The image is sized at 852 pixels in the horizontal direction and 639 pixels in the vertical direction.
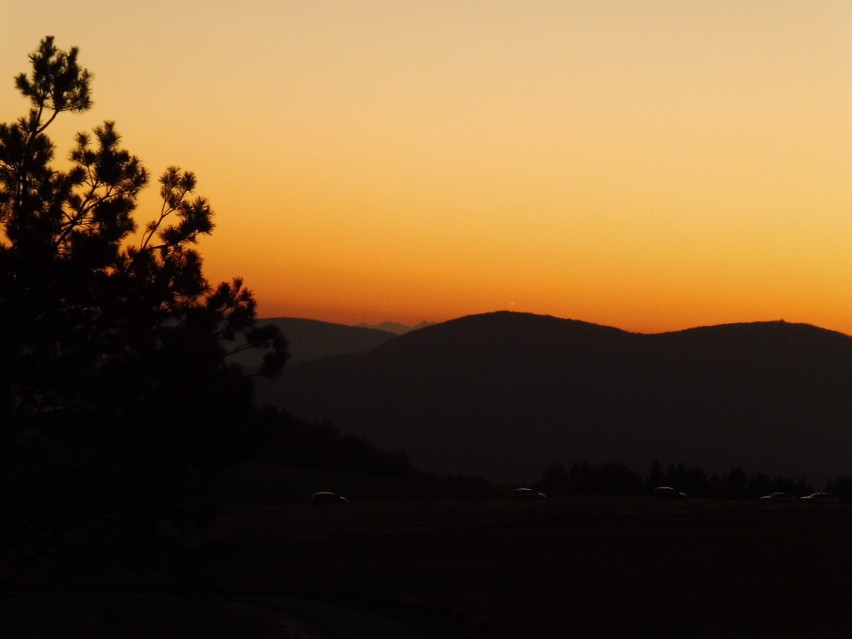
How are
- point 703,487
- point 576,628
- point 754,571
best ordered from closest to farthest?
1. point 576,628
2. point 754,571
3. point 703,487

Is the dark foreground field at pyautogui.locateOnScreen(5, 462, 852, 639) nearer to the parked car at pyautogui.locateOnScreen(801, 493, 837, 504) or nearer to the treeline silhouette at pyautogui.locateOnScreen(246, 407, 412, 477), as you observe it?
the parked car at pyautogui.locateOnScreen(801, 493, 837, 504)

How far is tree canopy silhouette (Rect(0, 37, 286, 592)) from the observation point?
1931 centimetres

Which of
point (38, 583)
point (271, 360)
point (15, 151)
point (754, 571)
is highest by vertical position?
point (15, 151)

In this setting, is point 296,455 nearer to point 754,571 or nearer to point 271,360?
point 754,571

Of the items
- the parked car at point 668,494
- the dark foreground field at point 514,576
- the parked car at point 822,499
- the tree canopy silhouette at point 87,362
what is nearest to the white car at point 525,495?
the dark foreground field at point 514,576

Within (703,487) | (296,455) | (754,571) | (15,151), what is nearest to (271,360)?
(15,151)

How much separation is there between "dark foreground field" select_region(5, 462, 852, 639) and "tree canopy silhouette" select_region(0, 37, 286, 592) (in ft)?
21.0

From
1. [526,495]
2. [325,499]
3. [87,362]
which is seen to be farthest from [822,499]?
[87,362]

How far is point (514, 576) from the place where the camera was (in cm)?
4450

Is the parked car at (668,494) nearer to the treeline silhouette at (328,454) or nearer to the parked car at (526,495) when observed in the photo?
the parked car at (526,495)

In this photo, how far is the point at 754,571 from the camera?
41031mm

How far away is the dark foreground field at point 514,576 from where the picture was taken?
29.8 meters

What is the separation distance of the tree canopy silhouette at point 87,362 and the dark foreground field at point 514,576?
6405mm

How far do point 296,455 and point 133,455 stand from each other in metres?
102
